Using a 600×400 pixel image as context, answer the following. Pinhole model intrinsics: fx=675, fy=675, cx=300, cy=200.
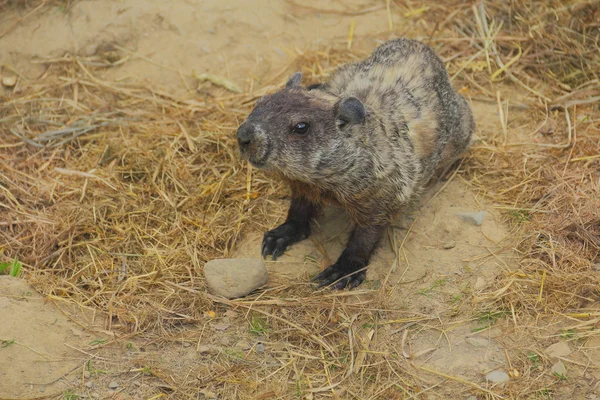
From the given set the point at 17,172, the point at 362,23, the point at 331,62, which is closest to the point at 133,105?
the point at 17,172

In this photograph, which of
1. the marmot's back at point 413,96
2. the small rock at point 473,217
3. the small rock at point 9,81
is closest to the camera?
the marmot's back at point 413,96

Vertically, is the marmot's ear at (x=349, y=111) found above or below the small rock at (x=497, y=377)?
above

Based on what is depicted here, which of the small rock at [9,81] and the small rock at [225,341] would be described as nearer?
the small rock at [225,341]

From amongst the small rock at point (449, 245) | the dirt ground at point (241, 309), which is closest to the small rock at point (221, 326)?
the dirt ground at point (241, 309)

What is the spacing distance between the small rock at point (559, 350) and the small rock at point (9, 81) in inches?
243

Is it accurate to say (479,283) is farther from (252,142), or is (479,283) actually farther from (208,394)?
(208,394)

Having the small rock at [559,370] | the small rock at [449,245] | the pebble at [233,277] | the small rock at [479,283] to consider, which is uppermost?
the pebble at [233,277]

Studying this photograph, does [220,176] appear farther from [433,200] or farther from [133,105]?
[433,200]

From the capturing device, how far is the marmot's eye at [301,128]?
16.6 ft

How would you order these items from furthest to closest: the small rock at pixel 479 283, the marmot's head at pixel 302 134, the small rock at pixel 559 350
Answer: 1. the small rock at pixel 479 283
2. the marmot's head at pixel 302 134
3. the small rock at pixel 559 350

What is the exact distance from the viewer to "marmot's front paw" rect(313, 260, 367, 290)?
18.5 feet

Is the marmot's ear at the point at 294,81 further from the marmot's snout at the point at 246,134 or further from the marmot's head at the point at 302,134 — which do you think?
the marmot's snout at the point at 246,134

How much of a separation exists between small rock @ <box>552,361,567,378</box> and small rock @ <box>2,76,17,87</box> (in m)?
6.27

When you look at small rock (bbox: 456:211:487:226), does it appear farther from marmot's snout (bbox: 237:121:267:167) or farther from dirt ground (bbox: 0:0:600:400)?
marmot's snout (bbox: 237:121:267:167)
